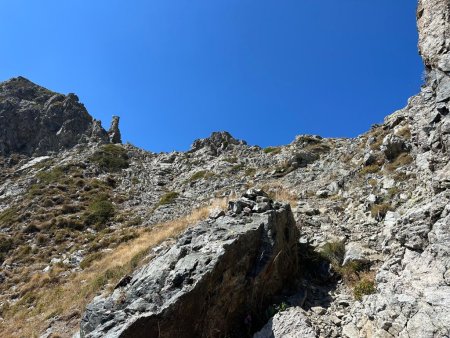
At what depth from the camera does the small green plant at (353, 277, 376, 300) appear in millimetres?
10156

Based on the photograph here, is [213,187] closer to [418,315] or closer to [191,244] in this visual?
[191,244]

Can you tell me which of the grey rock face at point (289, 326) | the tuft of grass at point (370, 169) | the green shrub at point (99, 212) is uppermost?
the green shrub at point (99, 212)

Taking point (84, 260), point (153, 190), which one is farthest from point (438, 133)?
point (153, 190)

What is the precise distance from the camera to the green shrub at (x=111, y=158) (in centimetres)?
5478

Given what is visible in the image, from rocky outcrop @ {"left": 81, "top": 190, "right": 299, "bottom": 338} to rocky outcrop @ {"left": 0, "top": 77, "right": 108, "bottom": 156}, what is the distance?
59.5 metres

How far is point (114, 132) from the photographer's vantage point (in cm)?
7319

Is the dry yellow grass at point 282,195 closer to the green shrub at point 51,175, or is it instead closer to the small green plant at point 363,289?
the small green plant at point 363,289

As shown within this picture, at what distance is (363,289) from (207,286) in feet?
14.3

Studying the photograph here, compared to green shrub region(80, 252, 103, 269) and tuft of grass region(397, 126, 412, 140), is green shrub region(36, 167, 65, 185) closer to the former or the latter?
green shrub region(80, 252, 103, 269)

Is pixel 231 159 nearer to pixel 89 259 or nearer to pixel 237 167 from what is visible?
pixel 237 167

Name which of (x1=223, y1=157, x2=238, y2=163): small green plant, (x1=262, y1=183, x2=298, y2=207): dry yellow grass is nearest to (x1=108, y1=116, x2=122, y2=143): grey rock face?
(x1=223, y1=157, x2=238, y2=163): small green plant

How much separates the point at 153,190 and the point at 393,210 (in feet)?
112

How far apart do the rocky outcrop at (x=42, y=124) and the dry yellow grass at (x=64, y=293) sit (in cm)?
4818

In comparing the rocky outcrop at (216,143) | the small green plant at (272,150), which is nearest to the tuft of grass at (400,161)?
the small green plant at (272,150)
